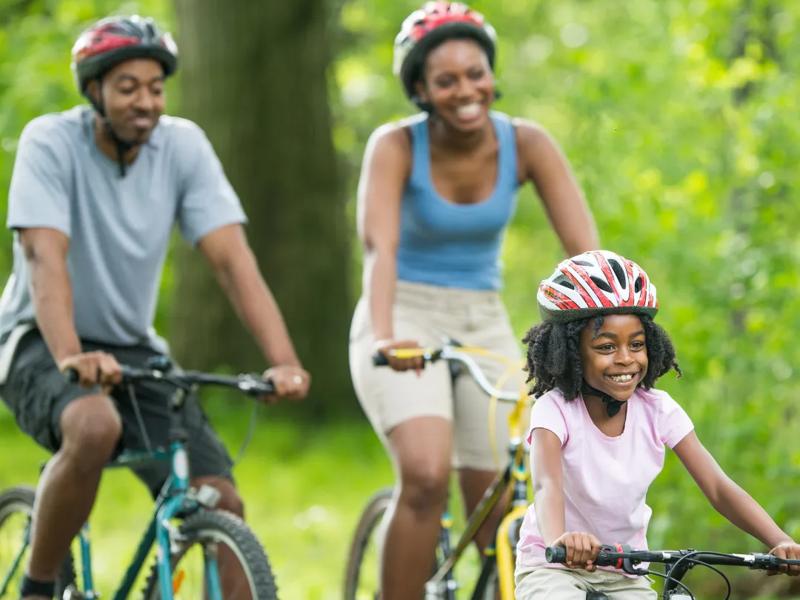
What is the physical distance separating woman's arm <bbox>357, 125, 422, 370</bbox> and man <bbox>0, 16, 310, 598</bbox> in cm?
31

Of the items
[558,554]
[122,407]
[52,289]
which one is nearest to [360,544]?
[122,407]

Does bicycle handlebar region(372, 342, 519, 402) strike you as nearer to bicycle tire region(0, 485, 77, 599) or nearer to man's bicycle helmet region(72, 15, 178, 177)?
man's bicycle helmet region(72, 15, 178, 177)

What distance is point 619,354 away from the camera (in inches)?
144

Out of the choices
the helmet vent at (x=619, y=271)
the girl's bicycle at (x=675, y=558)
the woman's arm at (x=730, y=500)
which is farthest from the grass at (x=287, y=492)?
the girl's bicycle at (x=675, y=558)

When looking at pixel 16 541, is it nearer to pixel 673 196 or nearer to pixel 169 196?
pixel 169 196

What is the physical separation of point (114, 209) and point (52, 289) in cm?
47

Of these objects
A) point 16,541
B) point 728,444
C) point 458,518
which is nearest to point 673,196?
point 728,444

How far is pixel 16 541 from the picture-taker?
18.7 feet

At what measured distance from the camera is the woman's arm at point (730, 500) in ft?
11.5

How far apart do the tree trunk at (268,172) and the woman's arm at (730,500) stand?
778 centimetres

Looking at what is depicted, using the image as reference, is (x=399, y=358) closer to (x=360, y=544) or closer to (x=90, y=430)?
(x=90, y=430)

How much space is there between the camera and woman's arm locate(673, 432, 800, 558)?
3.49m

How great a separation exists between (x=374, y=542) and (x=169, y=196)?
64.1 inches

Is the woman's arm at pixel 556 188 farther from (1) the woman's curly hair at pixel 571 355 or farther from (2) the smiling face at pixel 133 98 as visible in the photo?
(1) the woman's curly hair at pixel 571 355
